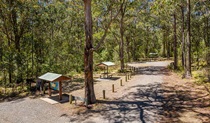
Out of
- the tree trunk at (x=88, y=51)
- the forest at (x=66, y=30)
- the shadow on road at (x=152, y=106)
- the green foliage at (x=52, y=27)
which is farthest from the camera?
the green foliage at (x=52, y=27)

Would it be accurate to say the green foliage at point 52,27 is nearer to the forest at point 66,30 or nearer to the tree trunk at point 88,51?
the forest at point 66,30

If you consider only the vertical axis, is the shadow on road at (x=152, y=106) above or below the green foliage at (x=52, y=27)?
below

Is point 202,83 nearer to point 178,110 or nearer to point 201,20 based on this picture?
point 178,110

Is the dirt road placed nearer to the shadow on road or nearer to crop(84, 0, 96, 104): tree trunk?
the shadow on road

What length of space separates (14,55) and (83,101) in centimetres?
974

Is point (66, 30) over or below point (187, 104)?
over

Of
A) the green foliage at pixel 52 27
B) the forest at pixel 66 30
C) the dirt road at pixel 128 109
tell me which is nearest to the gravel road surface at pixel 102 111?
the dirt road at pixel 128 109

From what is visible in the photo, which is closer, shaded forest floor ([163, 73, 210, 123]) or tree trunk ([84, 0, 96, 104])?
shaded forest floor ([163, 73, 210, 123])

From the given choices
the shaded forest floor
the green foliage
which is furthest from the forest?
the shaded forest floor

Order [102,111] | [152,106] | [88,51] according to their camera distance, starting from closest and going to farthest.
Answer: [102,111] → [152,106] → [88,51]

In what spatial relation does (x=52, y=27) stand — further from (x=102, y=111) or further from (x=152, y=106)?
(x=152, y=106)

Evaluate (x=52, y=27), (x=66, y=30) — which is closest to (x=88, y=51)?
(x=52, y=27)

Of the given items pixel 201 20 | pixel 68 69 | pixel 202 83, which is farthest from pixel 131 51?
pixel 202 83

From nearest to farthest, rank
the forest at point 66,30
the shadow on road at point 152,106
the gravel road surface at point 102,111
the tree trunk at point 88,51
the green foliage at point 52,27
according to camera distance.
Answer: the shadow on road at point 152,106, the gravel road surface at point 102,111, the tree trunk at point 88,51, the forest at point 66,30, the green foliage at point 52,27
